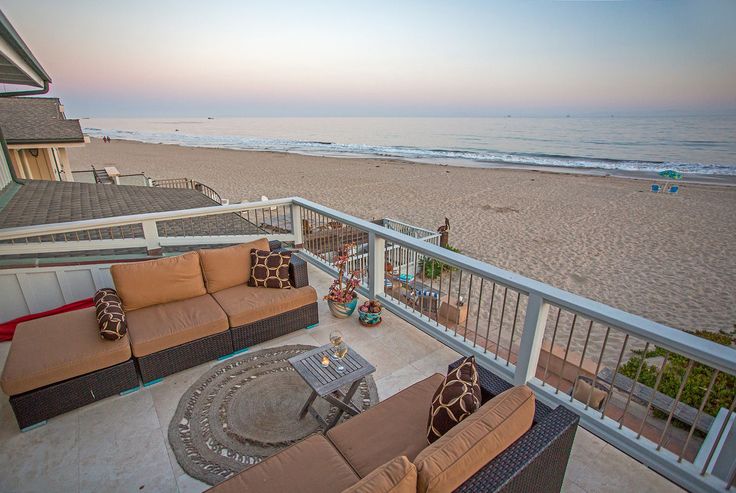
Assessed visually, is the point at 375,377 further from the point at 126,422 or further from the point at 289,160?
the point at 289,160

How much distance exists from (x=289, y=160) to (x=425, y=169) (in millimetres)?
12710

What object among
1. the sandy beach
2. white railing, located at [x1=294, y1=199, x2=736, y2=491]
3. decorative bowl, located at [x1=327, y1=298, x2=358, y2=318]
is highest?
white railing, located at [x1=294, y1=199, x2=736, y2=491]

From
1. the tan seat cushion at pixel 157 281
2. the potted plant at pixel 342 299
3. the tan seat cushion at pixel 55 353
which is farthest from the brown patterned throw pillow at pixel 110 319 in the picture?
the potted plant at pixel 342 299

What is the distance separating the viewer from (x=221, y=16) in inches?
417

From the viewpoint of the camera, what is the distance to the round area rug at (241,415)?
7.36 feet

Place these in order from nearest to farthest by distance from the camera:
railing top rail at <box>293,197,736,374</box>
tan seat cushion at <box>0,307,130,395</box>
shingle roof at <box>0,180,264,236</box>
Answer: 1. railing top rail at <box>293,197,736,374</box>
2. tan seat cushion at <box>0,307,130,395</box>
3. shingle roof at <box>0,180,264,236</box>

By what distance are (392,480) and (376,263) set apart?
3.03 metres

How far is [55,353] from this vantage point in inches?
101

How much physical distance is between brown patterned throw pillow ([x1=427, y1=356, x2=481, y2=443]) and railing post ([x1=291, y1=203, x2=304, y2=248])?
4.07m

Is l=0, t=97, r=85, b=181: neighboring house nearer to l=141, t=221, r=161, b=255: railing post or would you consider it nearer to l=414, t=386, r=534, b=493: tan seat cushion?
l=141, t=221, r=161, b=255: railing post

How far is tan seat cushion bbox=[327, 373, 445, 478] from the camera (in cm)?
170

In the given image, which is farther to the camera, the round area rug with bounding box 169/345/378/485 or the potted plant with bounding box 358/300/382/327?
the potted plant with bounding box 358/300/382/327

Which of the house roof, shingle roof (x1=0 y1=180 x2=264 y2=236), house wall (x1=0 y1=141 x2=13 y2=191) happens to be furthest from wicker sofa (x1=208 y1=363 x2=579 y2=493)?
house wall (x1=0 y1=141 x2=13 y2=191)

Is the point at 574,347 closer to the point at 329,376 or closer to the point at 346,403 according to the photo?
the point at 346,403
